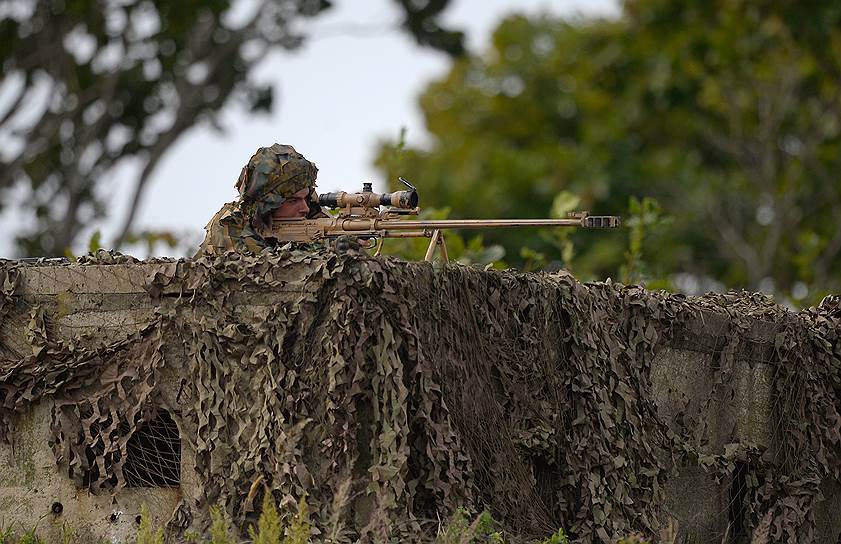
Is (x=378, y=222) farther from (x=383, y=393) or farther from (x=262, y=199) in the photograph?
(x=383, y=393)

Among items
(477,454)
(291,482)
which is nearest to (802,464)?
(477,454)

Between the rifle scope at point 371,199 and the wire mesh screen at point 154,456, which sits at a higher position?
the rifle scope at point 371,199

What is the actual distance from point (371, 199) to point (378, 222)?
17cm

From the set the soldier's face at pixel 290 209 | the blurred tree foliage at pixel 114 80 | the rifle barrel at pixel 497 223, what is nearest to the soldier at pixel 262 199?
the soldier's face at pixel 290 209

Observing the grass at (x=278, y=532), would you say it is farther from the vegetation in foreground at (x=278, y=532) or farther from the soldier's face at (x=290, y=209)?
the soldier's face at (x=290, y=209)

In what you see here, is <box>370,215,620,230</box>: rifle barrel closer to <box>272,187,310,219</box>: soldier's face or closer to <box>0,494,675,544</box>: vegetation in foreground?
<box>272,187,310,219</box>: soldier's face

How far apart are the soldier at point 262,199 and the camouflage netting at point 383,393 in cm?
97

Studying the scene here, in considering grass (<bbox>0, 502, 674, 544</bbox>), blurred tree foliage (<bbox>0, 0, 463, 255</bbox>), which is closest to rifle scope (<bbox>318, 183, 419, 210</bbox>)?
grass (<bbox>0, 502, 674, 544</bbox>)

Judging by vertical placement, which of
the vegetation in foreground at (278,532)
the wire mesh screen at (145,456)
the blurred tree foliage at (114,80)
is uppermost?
the blurred tree foliage at (114,80)

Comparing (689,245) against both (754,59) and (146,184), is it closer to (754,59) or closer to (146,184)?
(754,59)

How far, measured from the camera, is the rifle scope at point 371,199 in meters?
9.77

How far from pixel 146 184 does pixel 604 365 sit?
62.5 ft

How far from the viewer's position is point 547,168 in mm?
38906

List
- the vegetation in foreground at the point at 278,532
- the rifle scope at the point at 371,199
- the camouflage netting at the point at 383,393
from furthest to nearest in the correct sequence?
the rifle scope at the point at 371,199 → the camouflage netting at the point at 383,393 → the vegetation in foreground at the point at 278,532
